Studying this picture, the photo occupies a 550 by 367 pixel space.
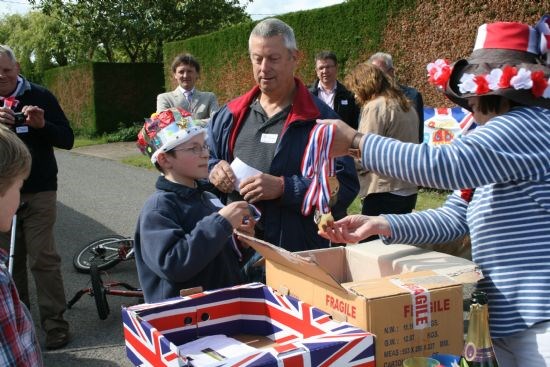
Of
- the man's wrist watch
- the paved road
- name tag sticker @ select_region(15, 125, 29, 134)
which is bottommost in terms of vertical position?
the paved road

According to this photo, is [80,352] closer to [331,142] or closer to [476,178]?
[331,142]

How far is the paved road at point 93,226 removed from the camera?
14.6ft

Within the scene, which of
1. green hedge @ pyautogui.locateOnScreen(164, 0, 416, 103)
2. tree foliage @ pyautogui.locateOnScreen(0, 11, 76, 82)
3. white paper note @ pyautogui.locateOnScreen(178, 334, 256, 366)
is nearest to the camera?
white paper note @ pyautogui.locateOnScreen(178, 334, 256, 366)

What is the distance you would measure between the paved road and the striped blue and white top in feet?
10.3

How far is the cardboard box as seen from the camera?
1.64 metres

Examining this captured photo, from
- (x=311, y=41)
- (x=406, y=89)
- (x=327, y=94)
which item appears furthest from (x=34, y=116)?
(x=311, y=41)

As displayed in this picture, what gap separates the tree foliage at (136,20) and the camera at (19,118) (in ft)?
69.9

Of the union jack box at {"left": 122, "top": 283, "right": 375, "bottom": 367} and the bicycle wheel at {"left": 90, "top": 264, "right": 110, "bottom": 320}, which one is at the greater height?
the union jack box at {"left": 122, "top": 283, "right": 375, "bottom": 367}

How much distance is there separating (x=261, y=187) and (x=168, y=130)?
0.54 meters

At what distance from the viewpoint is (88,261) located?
648 centimetres

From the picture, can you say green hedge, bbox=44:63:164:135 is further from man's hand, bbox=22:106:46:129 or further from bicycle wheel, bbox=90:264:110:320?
man's hand, bbox=22:106:46:129

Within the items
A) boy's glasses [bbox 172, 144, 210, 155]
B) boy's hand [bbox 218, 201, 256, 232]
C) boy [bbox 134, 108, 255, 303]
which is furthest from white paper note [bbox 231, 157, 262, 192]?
boy's hand [bbox 218, 201, 256, 232]

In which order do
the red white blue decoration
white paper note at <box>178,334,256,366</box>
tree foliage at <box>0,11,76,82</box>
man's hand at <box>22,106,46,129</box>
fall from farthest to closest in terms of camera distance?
tree foliage at <box>0,11,76,82</box>
the red white blue decoration
man's hand at <box>22,106,46,129</box>
white paper note at <box>178,334,256,366</box>

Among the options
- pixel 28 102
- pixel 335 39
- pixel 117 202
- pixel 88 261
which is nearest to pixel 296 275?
pixel 28 102
